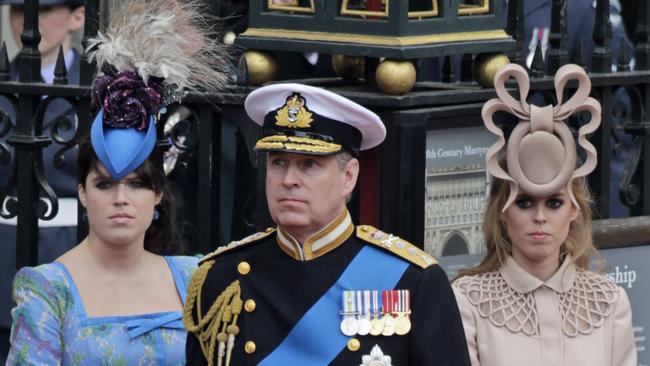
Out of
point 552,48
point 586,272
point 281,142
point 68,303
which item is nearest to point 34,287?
point 68,303

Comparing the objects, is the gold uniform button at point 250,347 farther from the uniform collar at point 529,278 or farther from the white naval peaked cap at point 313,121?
the uniform collar at point 529,278

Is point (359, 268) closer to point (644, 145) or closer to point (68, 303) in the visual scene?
point (68, 303)

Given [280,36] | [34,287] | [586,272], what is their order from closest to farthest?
[34,287]
[586,272]
[280,36]

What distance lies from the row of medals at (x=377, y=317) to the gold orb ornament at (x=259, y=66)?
1.57 meters

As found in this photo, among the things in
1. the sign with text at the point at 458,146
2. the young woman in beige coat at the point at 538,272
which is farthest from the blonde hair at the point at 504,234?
the sign with text at the point at 458,146

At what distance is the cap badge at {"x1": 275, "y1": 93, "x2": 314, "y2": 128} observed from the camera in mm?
4926

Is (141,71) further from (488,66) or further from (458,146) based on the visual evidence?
(488,66)

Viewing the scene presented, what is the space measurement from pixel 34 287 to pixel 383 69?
4.66ft

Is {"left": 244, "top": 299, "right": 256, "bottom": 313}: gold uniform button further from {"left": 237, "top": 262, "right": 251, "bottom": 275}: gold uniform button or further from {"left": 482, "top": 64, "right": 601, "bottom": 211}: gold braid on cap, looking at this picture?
{"left": 482, "top": 64, "right": 601, "bottom": 211}: gold braid on cap

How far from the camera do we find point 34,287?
5375 millimetres

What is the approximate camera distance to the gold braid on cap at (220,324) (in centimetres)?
497

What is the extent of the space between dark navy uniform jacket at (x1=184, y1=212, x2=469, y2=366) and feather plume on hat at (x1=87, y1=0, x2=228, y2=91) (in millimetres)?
883

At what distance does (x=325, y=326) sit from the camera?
488 centimetres

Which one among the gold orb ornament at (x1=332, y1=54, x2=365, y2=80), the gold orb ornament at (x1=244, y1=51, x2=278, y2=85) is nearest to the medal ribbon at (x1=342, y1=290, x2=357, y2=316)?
the gold orb ornament at (x1=244, y1=51, x2=278, y2=85)
